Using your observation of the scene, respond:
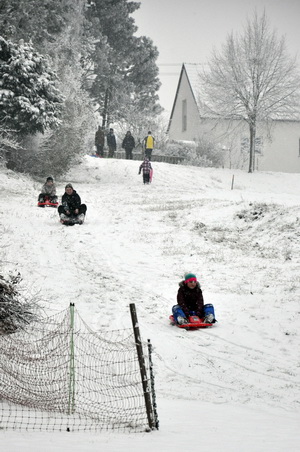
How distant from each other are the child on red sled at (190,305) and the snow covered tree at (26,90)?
17.1m

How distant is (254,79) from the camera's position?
36625mm

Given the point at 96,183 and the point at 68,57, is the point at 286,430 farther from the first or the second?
the point at 68,57

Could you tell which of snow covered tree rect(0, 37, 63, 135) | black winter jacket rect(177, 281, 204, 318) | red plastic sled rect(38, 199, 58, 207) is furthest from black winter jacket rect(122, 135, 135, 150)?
black winter jacket rect(177, 281, 204, 318)

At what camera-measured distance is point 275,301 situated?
10.0 meters

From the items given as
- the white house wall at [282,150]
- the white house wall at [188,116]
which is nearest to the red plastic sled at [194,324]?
the white house wall at [188,116]

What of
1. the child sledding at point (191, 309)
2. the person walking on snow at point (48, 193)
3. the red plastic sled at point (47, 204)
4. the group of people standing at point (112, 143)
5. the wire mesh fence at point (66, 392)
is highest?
the group of people standing at point (112, 143)

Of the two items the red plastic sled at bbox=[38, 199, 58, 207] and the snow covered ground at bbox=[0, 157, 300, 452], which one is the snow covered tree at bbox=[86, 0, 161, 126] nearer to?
the snow covered ground at bbox=[0, 157, 300, 452]

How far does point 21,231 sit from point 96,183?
557 inches

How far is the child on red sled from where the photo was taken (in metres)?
8.84

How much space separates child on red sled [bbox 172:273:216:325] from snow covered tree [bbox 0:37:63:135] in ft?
56.1

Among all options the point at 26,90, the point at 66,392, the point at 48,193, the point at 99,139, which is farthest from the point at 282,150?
the point at 66,392

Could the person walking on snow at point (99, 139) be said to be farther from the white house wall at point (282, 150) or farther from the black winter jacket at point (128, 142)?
the white house wall at point (282, 150)

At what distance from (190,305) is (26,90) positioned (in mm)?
17888

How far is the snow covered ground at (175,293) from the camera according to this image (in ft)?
17.3
